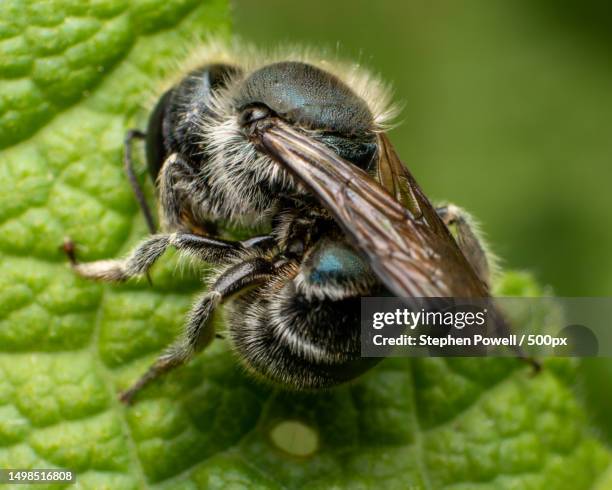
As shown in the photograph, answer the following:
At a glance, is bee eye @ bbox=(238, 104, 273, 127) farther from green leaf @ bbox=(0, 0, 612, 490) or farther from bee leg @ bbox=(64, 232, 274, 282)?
green leaf @ bbox=(0, 0, 612, 490)

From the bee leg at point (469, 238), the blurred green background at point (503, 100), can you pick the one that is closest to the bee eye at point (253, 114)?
the bee leg at point (469, 238)

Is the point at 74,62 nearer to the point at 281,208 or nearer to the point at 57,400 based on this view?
the point at 281,208

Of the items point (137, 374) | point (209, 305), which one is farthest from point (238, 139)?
point (137, 374)

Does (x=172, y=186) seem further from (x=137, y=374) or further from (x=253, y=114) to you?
(x=137, y=374)

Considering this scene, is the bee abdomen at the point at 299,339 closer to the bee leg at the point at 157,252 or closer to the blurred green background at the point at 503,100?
the bee leg at the point at 157,252

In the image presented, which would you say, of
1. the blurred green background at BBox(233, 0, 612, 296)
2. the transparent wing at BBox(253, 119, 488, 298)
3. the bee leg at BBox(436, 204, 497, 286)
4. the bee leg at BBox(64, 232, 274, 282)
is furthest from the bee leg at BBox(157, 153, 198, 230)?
the blurred green background at BBox(233, 0, 612, 296)

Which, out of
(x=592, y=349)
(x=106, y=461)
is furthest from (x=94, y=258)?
(x=592, y=349)
